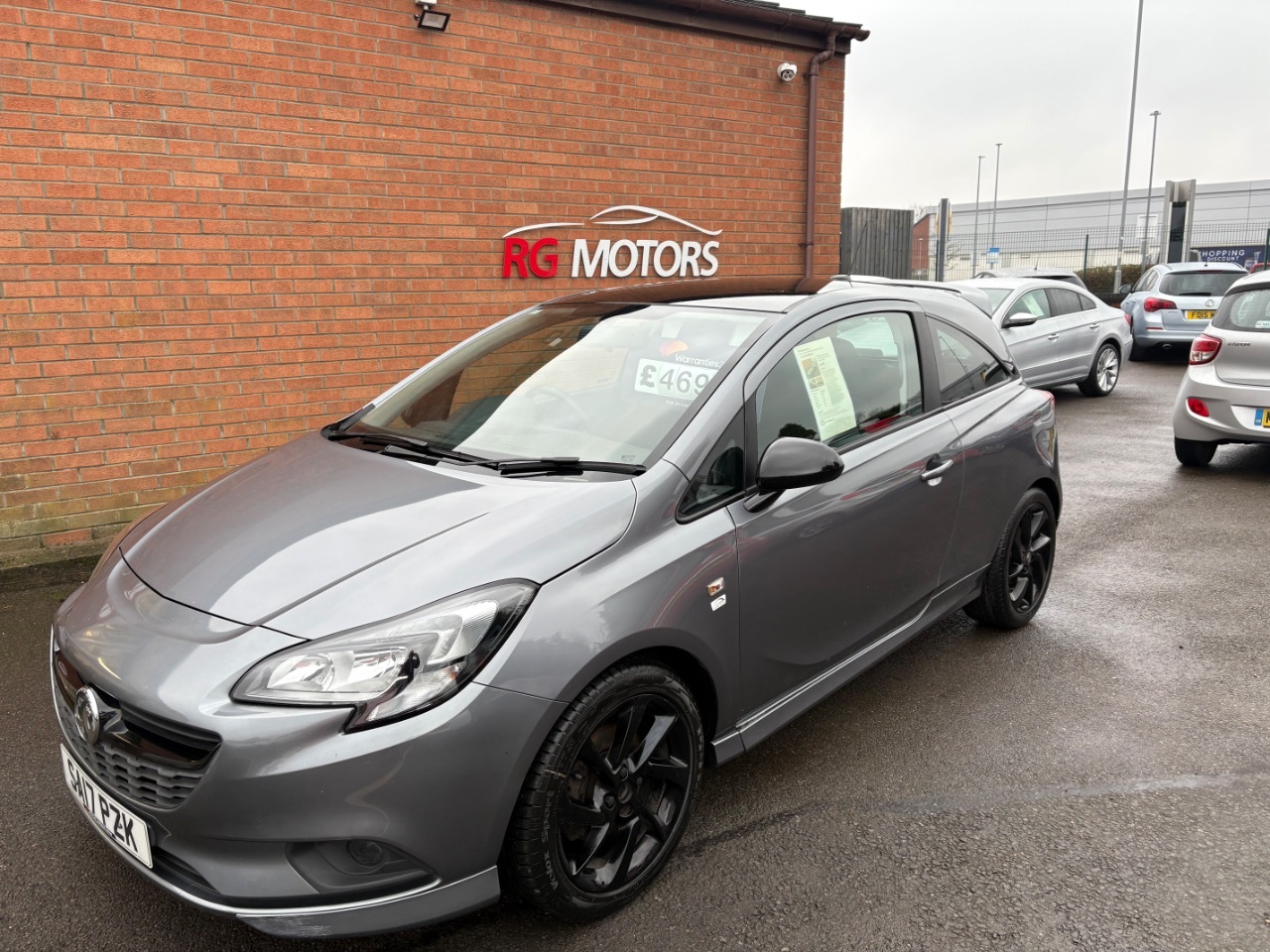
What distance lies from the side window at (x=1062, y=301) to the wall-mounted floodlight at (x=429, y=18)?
8.33 meters

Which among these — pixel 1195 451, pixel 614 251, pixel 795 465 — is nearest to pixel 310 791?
pixel 795 465

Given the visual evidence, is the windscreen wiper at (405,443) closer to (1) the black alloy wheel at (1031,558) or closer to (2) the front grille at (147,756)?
(2) the front grille at (147,756)

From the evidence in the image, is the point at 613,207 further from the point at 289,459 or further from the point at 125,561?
the point at 125,561

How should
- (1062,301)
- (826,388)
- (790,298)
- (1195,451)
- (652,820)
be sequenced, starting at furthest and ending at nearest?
1. (1062,301)
2. (1195,451)
3. (790,298)
4. (826,388)
5. (652,820)

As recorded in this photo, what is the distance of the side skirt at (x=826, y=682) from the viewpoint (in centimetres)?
281

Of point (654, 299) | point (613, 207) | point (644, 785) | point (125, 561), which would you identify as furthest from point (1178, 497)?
point (125, 561)

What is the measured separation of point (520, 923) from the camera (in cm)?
248

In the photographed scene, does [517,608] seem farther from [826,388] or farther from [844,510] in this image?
[826,388]

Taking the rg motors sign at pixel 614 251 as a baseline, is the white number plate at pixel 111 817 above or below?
below

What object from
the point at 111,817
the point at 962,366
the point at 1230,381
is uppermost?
the point at 962,366

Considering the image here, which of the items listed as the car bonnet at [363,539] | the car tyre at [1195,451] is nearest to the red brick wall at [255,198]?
the car bonnet at [363,539]

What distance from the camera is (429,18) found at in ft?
19.5

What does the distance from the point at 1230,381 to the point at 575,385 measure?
6294 mm

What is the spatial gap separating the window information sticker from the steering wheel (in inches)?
28.8
